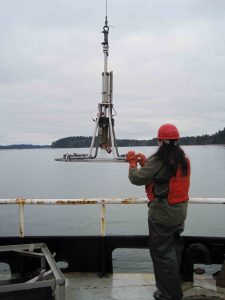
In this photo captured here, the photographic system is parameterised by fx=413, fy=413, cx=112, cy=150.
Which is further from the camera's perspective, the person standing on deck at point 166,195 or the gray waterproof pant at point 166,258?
the gray waterproof pant at point 166,258

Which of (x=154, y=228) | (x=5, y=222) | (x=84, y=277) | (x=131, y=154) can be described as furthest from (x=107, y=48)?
(x=5, y=222)

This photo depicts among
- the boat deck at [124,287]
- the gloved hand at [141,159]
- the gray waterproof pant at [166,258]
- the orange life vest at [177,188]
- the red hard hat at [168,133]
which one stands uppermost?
the red hard hat at [168,133]

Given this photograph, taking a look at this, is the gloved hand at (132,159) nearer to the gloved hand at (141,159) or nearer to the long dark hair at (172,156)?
the gloved hand at (141,159)

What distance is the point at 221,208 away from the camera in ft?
74.7

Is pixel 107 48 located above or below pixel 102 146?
above

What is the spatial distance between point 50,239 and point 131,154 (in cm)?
160

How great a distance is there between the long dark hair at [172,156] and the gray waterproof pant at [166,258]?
54 cm

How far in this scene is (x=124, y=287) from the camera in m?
4.25

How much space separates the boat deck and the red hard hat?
1580 millimetres

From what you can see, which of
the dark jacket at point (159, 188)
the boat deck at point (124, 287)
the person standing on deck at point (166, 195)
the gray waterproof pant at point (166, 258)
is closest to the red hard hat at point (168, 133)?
the person standing on deck at point (166, 195)

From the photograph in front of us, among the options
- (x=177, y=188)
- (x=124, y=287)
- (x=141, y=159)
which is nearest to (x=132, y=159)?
(x=141, y=159)

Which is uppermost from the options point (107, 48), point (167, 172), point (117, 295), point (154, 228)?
point (107, 48)

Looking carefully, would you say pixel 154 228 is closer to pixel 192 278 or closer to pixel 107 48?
pixel 192 278

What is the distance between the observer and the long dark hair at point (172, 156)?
11.6 feet
